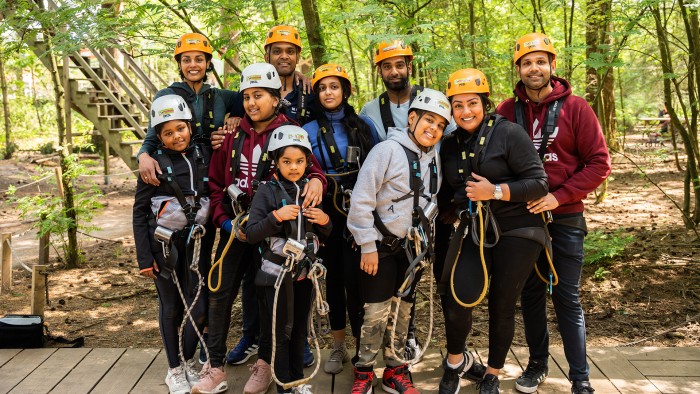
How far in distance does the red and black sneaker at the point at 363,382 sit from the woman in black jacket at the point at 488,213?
59 cm

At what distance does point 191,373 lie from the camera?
407 cm

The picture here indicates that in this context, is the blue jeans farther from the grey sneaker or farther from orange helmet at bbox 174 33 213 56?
orange helmet at bbox 174 33 213 56

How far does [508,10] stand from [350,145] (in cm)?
700

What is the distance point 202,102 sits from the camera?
4.27m

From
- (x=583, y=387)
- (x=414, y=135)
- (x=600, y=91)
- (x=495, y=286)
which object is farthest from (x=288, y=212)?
(x=600, y=91)

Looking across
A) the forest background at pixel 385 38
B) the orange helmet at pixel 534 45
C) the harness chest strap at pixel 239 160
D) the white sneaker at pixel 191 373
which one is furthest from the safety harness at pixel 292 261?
the orange helmet at pixel 534 45

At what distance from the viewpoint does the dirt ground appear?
539cm

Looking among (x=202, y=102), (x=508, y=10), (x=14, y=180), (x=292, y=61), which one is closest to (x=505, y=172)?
(x=292, y=61)

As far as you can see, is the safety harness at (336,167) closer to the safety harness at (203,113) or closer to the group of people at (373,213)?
the group of people at (373,213)

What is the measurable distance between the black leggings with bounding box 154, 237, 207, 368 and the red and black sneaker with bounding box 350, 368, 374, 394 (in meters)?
1.12

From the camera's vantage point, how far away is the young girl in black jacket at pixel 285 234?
3594mm

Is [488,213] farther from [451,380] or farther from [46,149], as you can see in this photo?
[46,149]

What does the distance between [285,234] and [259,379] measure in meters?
1.05

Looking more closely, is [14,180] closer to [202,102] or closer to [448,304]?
[202,102]
